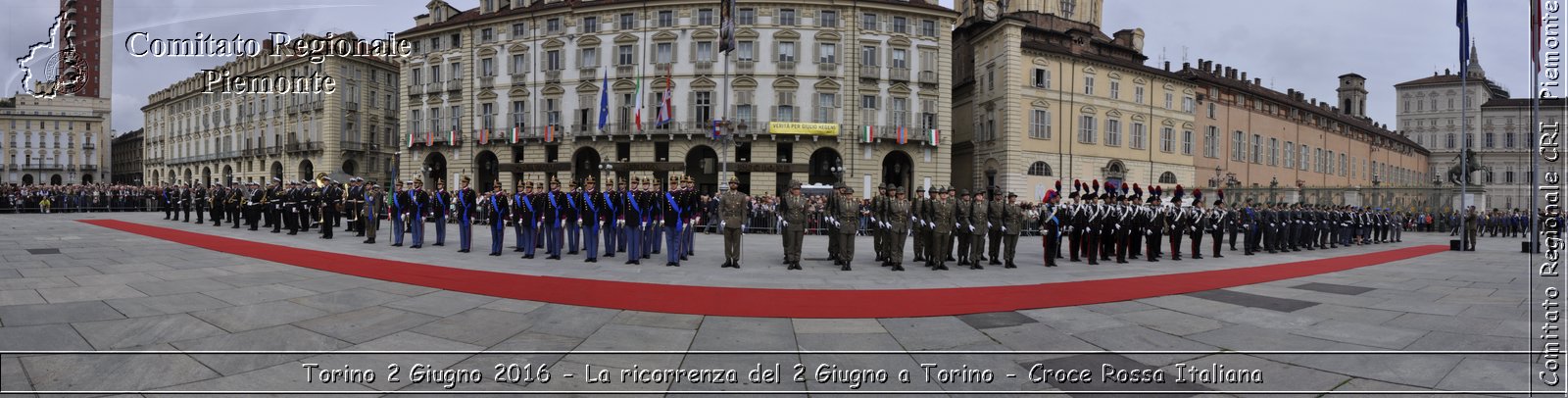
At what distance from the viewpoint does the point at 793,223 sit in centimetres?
1167

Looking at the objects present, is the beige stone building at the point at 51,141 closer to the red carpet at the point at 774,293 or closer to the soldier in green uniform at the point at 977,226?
the red carpet at the point at 774,293

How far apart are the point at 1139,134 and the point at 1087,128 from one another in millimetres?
4894

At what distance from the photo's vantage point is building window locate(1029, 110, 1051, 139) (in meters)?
39.6

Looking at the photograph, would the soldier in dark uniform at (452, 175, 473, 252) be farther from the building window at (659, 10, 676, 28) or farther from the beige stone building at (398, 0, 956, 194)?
the building window at (659, 10, 676, 28)

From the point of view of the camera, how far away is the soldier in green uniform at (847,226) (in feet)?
38.0

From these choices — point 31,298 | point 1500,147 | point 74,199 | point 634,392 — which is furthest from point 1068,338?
point 1500,147

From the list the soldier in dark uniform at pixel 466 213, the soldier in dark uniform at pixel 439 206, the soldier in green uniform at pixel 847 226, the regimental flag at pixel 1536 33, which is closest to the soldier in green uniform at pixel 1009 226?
the soldier in green uniform at pixel 847 226

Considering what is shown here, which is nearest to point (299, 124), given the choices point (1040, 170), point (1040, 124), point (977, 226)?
point (1040, 124)

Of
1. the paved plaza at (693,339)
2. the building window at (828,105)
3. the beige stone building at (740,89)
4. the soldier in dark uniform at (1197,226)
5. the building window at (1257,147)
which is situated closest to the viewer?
the paved plaza at (693,339)

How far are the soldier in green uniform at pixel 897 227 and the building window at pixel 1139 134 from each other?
1447 inches

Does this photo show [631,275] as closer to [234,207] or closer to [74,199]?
[234,207]

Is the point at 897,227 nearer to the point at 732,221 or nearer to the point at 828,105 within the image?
the point at 732,221

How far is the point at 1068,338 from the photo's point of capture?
6.02m

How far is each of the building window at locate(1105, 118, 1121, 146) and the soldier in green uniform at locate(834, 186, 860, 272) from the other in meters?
35.4
